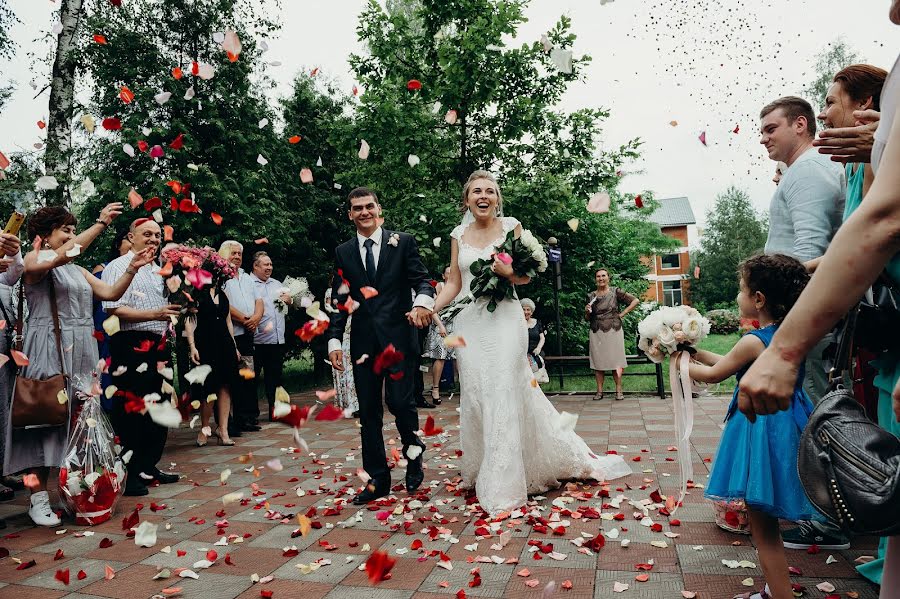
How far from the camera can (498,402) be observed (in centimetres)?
414

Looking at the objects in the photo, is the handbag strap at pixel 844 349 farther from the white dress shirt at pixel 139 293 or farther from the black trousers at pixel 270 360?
the black trousers at pixel 270 360

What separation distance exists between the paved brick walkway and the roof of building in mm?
55504

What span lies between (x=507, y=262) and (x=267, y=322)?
15.1 ft

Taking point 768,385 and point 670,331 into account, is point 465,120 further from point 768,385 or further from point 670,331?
point 768,385

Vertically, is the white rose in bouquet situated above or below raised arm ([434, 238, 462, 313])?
below

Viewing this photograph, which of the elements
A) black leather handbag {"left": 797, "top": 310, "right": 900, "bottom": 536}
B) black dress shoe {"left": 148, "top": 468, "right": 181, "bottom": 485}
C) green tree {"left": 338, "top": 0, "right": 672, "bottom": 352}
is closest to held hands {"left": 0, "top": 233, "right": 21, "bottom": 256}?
black dress shoe {"left": 148, "top": 468, "right": 181, "bottom": 485}

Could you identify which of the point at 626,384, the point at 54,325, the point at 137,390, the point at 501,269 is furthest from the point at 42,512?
the point at 626,384

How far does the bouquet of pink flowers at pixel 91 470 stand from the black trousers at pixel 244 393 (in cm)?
294

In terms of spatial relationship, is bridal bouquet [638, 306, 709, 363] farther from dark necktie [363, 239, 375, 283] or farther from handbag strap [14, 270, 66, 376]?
handbag strap [14, 270, 66, 376]

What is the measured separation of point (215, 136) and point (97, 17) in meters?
3.57

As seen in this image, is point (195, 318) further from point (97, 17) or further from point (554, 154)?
point (97, 17)

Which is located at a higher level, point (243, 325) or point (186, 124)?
point (186, 124)

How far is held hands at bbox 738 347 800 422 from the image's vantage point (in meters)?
1.23

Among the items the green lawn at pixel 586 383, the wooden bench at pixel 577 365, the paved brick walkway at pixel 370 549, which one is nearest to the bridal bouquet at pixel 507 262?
the paved brick walkway at pixel 370 549
